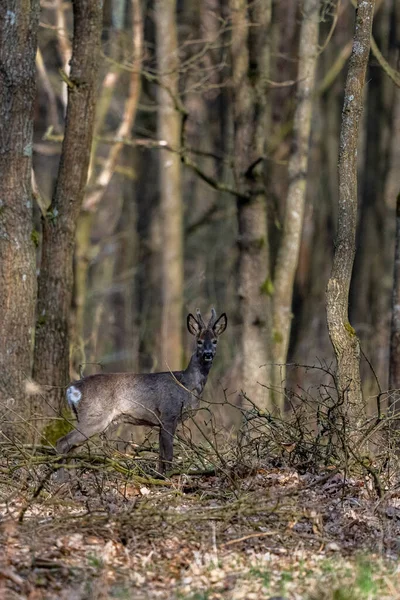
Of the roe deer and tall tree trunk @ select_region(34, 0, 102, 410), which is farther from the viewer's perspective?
tall tree trunk @ select_region(34, 0, 102, 410)

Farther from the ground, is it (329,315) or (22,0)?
(22,0)

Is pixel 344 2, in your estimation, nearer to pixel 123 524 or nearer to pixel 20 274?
pixel 20 274

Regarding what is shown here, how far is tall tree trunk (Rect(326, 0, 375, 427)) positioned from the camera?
9.29 metres

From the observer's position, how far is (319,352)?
22.8 meters

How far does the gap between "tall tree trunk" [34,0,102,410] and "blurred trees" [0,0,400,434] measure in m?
0.02

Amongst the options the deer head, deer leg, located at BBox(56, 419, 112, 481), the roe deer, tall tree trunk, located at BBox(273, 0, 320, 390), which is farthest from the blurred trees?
the deer head

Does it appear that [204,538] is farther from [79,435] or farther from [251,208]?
[251,208]

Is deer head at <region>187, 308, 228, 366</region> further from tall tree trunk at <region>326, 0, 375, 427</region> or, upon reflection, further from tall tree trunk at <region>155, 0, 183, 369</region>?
tall tree trunk at <region>155, 0, 183, 369</region>

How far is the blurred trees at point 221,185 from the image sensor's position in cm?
1503

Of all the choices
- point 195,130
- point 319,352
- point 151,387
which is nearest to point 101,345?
point 319,352

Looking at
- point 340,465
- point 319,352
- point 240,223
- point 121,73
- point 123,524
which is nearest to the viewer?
point 123,524

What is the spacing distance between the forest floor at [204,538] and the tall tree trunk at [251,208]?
6.01 meters

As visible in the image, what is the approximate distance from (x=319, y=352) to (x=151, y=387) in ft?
40.0

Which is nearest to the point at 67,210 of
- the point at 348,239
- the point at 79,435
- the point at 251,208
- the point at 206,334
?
the point at 206,334
